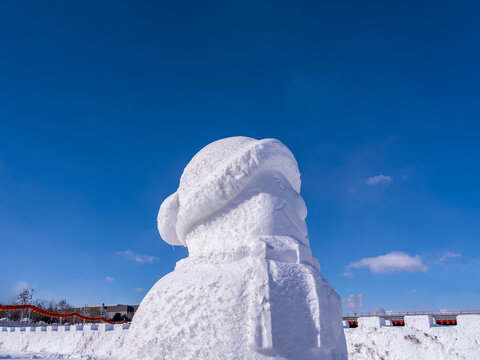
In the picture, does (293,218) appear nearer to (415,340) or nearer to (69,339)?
(415,340)

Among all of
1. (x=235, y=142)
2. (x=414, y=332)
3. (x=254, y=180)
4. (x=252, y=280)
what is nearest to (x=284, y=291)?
(x=252, y=280)

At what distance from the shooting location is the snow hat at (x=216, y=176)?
10.5ft

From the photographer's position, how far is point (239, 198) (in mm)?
3305

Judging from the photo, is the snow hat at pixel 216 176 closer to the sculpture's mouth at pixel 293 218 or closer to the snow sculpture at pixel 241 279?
the snow sculpture at pixel 241 279

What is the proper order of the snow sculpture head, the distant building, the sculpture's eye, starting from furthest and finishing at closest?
the distant building < the sculpture's eye < the snow sculpture head

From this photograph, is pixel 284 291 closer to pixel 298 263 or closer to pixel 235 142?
pixel 298 263

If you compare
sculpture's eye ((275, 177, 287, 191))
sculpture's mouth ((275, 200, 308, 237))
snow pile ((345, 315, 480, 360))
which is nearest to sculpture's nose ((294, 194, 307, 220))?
sculpture's mouth ((275, 200, 308, 237))

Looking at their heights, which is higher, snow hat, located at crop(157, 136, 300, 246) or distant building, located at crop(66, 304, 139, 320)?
snow hat, located at crop(157, 136, 300, 246)

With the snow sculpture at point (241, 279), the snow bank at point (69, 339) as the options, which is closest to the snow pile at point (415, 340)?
the snow sculpture at point (241, 279)

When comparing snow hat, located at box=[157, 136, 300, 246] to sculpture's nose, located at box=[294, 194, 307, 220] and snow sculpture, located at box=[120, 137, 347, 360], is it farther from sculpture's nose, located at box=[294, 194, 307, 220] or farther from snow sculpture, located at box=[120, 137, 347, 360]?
sculpture's nose, located at box=[294, 194, 307, 220]

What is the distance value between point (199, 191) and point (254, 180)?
52cm

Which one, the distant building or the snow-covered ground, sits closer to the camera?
the snow-covered ground

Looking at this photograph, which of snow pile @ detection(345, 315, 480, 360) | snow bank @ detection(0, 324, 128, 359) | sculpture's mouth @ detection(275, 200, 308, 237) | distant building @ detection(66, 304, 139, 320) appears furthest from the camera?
distant building @ detection(66, 304, 139, 320)

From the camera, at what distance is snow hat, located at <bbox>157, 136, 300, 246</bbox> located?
321 cm
